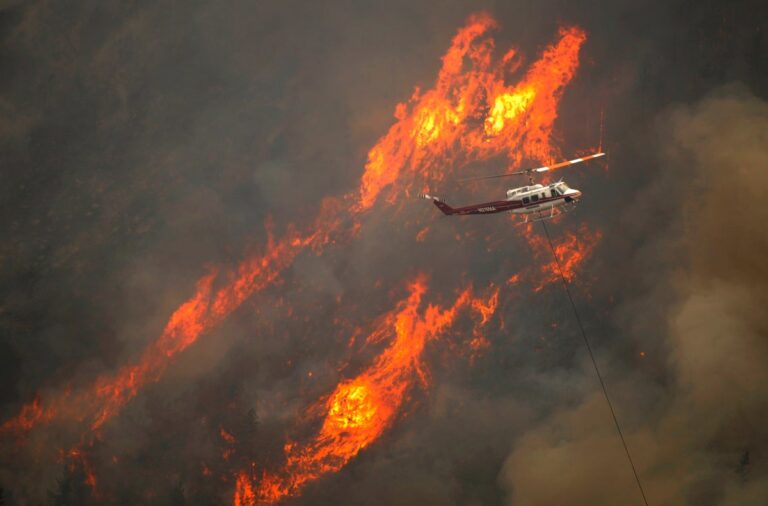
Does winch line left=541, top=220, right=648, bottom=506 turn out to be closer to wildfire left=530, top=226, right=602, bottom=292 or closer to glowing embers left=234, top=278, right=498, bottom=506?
wildfire left=530, top=226, right=602, bottom=292

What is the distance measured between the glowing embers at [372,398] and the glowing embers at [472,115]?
8264 millimetres

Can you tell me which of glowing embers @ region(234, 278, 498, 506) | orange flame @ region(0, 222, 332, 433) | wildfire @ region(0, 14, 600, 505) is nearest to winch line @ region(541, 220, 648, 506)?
wildfire @ region(0, 14, 600, 505)

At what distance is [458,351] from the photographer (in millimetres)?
57250

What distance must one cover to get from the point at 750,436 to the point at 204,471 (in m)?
34.7

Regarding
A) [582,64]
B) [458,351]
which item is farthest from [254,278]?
[582,64]

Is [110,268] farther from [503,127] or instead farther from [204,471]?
[503,127]

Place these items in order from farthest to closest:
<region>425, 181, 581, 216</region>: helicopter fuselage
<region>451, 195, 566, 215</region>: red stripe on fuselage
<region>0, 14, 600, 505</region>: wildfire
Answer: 1. <region>0, 14, 600, 505</region>: wildfire
2. <region>451, 195, 566, 215</region>: red stripe on fuselage
3. <region>425, 181, 581, 216</region>: helicopter fuselage

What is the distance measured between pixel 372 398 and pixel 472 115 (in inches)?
833

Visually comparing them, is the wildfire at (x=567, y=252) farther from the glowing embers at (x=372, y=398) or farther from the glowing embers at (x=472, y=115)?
the glowing embers at (x=472, y=115)

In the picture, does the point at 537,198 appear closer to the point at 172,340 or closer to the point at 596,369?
the point at 596,369

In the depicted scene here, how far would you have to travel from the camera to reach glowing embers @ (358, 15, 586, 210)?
57.5 m

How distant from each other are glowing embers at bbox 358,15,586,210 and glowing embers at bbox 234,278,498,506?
8264mm

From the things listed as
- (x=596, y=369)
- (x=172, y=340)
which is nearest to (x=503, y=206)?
(x=596, y=369)

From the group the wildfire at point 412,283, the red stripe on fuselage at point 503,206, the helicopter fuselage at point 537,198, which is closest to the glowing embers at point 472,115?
the wildfire at point 412,283
